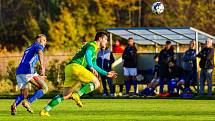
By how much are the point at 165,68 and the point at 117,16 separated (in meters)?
46.2

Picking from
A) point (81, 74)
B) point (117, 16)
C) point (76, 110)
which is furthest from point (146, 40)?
point (117, 16)

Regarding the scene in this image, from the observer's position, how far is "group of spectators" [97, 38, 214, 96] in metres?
31.8

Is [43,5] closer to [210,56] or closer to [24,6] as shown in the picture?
[24,6]

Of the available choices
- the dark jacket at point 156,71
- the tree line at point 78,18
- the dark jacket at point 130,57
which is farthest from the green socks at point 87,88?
the tree line at point 78,18

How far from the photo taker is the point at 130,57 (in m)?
33.6

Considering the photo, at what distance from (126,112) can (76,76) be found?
2.47 meters

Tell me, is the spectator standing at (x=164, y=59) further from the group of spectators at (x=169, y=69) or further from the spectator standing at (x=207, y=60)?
the spectator standing at (x=207, y=60)

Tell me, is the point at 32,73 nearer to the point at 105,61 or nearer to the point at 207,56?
the point at 207,56

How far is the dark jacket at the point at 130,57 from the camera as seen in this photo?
33406mm

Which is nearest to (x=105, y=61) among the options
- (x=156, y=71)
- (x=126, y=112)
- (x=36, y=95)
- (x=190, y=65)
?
(x=156, y=71)

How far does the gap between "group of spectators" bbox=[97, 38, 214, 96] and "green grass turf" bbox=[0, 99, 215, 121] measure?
13.1ft

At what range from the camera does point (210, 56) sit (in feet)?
103

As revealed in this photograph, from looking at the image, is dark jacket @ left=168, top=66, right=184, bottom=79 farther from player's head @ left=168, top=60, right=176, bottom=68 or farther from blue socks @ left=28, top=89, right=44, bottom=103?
blue socks @ left=28, top=89, right=44, bottom=103

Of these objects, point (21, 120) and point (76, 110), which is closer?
point (21, 120)
